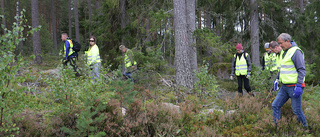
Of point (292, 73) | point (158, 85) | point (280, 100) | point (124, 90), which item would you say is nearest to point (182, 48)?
point (158, 85)

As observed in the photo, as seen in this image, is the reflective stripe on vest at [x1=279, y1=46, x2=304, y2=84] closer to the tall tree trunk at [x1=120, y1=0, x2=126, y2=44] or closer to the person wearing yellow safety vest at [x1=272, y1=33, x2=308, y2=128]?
the person wearing yellow safety vest at [x1=272, y1=33, x2=308, y2=128]

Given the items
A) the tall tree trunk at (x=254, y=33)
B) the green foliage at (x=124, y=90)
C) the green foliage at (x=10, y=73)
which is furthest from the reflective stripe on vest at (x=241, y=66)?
the green foliage at (x=10, y=73)

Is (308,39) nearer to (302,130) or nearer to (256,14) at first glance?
(256,14)

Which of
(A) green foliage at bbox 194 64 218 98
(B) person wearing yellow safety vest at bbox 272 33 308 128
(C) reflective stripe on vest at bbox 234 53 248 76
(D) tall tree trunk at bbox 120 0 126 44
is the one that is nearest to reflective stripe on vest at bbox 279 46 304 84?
(B) person wearing yellow safety vest at bbox 272 33 308 128

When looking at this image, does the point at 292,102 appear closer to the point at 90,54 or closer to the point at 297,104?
the point at 297,104

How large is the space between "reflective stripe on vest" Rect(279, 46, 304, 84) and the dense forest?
0.92 m

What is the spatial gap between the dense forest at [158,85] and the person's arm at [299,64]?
1.05 meters

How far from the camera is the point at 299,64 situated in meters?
3.99

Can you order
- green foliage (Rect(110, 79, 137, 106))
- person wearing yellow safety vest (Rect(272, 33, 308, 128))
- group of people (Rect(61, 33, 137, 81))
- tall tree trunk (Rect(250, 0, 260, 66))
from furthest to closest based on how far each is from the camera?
tall tree trunk (Rect(250, 0, 260, 66)) → group of people (Rect(61, 33, 137, 81)) → person wearing yellow safety vest (Rect(272, 33, 308, 128)) → green foliage (Rect(110, 79, 137, 106))

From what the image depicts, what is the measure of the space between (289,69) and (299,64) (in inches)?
8.3

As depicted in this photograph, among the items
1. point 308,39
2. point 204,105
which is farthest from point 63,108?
point 308,39

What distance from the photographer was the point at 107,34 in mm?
11938

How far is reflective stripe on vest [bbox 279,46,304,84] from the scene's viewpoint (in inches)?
161

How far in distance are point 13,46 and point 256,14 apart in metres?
11.3
